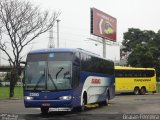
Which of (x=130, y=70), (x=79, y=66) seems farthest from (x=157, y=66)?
(x=79, y=66)

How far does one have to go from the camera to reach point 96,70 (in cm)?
2630

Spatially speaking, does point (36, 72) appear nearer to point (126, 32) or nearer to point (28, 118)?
point (28, 118)

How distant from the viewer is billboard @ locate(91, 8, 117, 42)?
60.7 meters

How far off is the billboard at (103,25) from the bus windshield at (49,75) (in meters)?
39.4

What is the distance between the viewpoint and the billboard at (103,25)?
199 ft

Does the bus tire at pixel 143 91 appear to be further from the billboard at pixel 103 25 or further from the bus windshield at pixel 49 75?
the bus windshield at pixel 49 75

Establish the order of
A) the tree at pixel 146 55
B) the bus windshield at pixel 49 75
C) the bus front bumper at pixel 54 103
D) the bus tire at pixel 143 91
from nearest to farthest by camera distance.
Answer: the bus front bumper at pixel 54 103 → the bus windshield at pixel 49 75 → the bus tire at pixel 143 91 → the tree at pixel 146 55

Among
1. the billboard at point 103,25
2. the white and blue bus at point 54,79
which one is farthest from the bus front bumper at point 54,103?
the billboard at point 103,25

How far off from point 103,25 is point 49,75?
43.7 metres

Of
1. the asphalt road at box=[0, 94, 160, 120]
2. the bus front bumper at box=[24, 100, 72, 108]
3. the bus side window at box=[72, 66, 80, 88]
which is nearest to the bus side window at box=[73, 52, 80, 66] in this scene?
the bus side window at box=[72, 66, 80, 88]

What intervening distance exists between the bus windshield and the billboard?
39.4 m

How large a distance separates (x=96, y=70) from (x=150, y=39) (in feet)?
245

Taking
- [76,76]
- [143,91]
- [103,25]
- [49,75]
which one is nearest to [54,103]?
[49,75]

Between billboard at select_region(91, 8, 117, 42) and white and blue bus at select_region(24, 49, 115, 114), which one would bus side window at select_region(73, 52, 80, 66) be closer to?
white and blue bus at select_region(24, 49, 115, 114)
